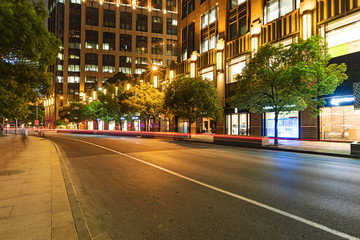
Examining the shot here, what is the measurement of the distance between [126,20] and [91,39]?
15556mm

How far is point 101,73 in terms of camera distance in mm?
86500

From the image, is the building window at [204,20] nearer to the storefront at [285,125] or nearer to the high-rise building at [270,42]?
the high-rise building at [270,42]

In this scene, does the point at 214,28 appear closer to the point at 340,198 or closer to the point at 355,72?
the point at 355,72

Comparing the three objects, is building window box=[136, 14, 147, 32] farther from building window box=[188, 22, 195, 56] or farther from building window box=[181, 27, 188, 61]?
building window box=[188, 22, 195, 56]

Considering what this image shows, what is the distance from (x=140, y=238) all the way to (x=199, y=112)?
23212mm

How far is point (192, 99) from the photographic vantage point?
26.5 meters

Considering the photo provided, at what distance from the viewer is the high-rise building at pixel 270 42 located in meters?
19.4

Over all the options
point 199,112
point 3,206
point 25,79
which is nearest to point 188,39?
point 199,112

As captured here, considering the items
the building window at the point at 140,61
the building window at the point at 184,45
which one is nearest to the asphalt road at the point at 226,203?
the building window at the point at 184,45

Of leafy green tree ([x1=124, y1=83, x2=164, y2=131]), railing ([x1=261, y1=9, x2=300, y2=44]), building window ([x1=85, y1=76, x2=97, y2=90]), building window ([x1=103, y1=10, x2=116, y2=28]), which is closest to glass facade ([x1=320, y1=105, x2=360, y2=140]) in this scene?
railing ([x1=261, y1=9, x2=300, y2=44])

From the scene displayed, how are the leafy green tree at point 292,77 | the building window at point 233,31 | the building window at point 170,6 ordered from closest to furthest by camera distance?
the leafy green tree at point 292,77 < the building window at point 233,31 < the building window at point 170,6

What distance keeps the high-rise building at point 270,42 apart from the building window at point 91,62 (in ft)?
180

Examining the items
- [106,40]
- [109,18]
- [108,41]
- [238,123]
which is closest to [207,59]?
[238,123]

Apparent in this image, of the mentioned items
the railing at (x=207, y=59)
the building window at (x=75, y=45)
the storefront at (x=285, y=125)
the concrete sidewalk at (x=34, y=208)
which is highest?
the building window at (x=75, y=45)
